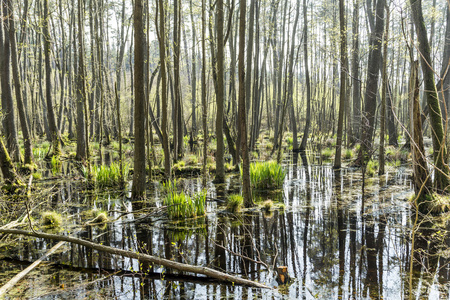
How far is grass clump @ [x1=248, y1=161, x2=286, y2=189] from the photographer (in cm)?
891

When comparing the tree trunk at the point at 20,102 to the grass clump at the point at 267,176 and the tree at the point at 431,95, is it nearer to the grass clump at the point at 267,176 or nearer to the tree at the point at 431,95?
the grass clump at the point at 267,176

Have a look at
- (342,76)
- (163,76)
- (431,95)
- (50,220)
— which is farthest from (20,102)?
(431,95)

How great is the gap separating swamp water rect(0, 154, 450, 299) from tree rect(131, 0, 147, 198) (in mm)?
600

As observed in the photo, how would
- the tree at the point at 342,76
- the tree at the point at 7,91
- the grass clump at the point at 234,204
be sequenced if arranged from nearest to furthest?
the grass clump at the point at 234,204
the tree at the point at 7,91
the tree at the point at 342,76

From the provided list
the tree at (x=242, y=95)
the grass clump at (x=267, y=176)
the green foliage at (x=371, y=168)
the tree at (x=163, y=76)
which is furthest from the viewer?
the green foliage at (x=371, y=168)

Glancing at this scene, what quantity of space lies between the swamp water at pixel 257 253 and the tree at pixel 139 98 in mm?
600

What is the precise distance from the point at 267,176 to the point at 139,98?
3.92 m

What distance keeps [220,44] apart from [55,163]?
23.5ft

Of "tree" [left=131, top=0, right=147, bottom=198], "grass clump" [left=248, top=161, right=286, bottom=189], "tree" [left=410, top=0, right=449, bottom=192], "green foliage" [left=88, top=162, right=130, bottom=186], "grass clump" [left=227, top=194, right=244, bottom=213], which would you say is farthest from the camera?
"green foliage" [left=88, top=162, right=130, bottom=186]

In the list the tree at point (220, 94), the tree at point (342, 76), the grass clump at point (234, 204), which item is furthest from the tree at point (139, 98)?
the tree at point (342, 76)

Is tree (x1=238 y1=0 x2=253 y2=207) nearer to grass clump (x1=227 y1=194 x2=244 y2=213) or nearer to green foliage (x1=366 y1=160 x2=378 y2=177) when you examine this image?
grass clump (x1=227 y1=194 x2=244 y2=213)

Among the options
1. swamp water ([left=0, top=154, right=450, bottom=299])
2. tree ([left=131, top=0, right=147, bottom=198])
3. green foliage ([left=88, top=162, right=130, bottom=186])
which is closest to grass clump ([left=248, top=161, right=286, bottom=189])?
swamp water ([left=0, top=154, right=450, bottom=299])

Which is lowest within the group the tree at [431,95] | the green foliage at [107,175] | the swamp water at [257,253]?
the swamp water at [257,253]

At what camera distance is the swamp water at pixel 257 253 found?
357cm
